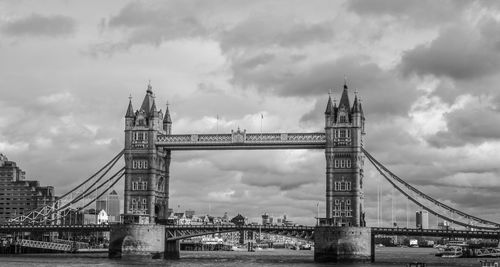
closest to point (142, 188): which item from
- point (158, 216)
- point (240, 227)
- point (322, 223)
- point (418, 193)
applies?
point (158, 216)

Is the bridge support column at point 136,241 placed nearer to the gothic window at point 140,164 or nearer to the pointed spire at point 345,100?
the gothic window at point 140,164

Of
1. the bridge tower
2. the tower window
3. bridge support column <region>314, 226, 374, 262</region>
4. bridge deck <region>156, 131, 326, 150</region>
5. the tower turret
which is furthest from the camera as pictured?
the tower turret

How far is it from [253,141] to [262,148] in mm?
3049

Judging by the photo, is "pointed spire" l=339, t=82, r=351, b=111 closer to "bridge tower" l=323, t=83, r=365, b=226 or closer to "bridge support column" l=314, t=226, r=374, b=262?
"bridge tower" l=323, t=83, r=365, b=226

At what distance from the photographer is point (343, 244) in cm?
15612

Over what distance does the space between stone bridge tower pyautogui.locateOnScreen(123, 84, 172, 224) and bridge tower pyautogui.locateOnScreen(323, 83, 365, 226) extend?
35.8 meters

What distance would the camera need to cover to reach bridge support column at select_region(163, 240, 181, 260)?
175 metres

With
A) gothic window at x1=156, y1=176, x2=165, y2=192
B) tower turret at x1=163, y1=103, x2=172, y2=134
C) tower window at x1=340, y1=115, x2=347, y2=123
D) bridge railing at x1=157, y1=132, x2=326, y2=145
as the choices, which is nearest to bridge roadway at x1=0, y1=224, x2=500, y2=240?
gothic window at x1=156, y1=176, x2=165, y2=192

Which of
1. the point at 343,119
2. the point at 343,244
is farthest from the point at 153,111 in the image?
the point at 343,244

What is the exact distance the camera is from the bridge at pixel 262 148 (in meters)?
159

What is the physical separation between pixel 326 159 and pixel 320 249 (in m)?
18.5

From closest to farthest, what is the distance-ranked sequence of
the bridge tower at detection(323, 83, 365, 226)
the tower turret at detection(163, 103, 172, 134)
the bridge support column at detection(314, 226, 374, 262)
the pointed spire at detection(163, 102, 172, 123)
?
the bridge support column at detection(314, 226, 374, 262)
the bridge tower at detection(323, 83, 365, 226)
the tower turret at detection(163, 103, 172, 134)
the pointed spire at detection(163, 102, 172, 123)

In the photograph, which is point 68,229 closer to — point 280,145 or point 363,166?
point 280,145

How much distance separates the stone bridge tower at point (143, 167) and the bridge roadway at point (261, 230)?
5.60 metres
